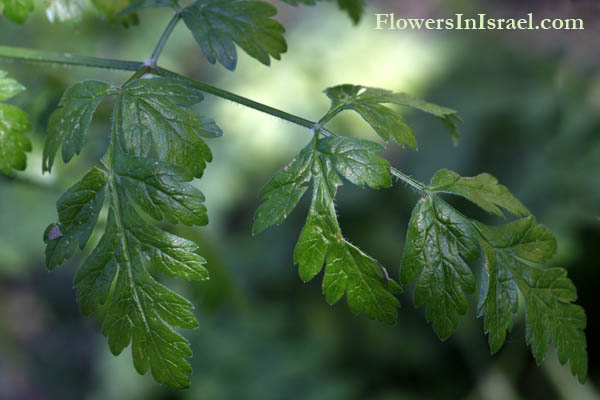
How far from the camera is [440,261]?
100 centimetres

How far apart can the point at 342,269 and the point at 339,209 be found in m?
2.48

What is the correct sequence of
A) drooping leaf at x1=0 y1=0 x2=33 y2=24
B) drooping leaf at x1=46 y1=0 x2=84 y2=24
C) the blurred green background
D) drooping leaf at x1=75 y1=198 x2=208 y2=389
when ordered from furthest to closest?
the blurred green background < drooping leaf at x1=46 y1=0 x2=84 y2=24 < drooping leaf at x1=0 y1=0 x2=33 y2=24 < drooping leaf at x1=75 y1=198 x2=208 y2=389

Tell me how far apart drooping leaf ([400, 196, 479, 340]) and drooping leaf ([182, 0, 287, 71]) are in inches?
19.3

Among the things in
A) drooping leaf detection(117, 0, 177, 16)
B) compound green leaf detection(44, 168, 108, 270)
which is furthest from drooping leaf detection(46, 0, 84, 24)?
compound green leaf detection(44, 168, 108, 270)

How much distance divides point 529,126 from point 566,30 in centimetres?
175

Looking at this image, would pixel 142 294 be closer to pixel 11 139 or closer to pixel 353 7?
pixel 11 139

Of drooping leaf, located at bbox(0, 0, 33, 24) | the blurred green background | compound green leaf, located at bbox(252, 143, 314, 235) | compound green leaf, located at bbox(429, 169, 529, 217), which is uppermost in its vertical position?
compound green leaf, located at bbox(429, 169, 529, 217)

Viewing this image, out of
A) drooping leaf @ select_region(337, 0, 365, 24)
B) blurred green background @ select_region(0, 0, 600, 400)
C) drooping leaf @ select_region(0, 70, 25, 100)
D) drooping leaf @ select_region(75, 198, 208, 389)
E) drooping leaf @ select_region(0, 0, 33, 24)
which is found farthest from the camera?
blurred green background @ select_region(0, 0, 600, 400)

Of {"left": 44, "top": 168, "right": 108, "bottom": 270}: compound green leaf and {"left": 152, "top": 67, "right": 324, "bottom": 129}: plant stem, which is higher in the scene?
{"left": 152, "top": 67, "right": 324, "bottom": 129}: plant stem

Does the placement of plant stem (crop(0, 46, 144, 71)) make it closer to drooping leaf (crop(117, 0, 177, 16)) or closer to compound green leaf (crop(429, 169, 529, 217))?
drooping leaf (crop(117, 0, 177, 16))

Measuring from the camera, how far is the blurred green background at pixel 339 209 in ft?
8.80

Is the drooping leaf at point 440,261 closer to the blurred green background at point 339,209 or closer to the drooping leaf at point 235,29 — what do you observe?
the drooping leaf at point 235,29

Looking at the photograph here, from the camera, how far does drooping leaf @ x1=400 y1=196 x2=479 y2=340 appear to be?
98 cm

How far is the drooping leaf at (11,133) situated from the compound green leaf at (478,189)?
811 mm
